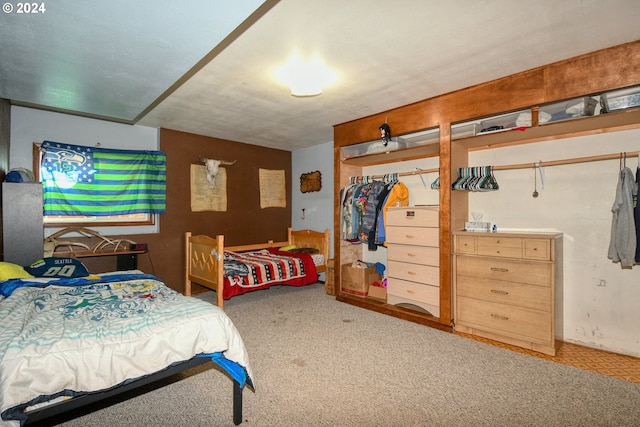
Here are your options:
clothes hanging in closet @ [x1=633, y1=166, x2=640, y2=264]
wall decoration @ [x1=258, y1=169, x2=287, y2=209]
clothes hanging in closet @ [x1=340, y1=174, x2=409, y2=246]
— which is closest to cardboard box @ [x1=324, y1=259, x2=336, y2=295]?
clothes hanging in closet @ [x1=340, y1=174, x2=409, y2=246]

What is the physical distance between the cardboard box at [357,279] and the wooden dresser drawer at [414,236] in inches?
23.1

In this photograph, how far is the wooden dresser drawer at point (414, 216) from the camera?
3304 millimetres

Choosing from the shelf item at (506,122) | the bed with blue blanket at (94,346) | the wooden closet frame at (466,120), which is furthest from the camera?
the shelf item at (506,122)

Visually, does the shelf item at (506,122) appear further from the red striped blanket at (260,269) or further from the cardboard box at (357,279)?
the red striped blanket at (260,269)

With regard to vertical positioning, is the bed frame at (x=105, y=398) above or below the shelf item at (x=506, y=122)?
below

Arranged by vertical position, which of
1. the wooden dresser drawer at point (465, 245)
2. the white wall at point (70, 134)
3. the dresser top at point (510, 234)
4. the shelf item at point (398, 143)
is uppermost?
the white wall at point (70, 134)

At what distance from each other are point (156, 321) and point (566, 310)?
3.42m

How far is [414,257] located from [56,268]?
3472 mm

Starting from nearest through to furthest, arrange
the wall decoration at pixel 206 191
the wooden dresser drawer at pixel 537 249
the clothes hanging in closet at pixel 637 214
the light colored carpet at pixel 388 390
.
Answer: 1. the light colored carpet at pixel 388 390
2. the clothes hanging in closet at pixel 637 214
3. the wooden dresser drawer at pixel 537 249
4. the wall decoration at pixel 206 191

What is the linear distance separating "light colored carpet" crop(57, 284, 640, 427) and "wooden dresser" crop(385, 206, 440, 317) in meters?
0.47

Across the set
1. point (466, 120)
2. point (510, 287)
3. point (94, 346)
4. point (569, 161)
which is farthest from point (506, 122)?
point (94, 346)

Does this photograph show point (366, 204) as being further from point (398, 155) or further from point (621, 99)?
point (621, 99)

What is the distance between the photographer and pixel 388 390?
2088 mm

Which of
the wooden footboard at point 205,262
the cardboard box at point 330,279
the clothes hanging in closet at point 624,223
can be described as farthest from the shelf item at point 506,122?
the wooden footboard at point 205,262
